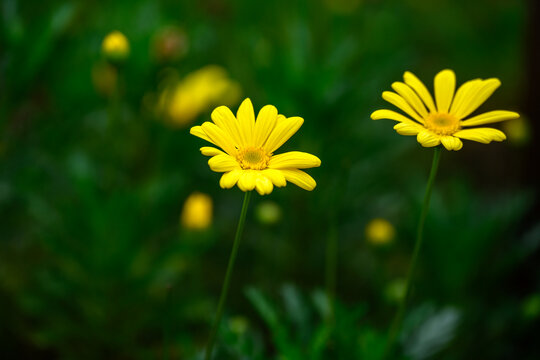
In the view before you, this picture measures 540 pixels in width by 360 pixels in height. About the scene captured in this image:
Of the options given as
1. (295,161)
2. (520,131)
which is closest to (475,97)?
(295,161)

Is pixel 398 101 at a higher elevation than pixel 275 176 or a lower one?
higher

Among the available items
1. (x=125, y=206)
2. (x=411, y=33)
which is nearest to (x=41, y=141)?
(x=125, y=206)

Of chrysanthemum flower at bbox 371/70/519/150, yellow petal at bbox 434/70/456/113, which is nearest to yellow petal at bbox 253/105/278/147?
chrysanthemum flower at bbox 371/70/519/150

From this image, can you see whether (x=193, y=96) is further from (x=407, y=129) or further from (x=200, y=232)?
(x=407, y=129)

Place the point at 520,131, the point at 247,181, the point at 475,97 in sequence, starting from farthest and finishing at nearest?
the point at 520,131
the point at 475,97
the point at 247,181

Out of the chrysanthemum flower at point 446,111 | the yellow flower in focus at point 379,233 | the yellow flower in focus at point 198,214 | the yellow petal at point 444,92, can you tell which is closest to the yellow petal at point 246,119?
the chrysanthemum flower at point 446,111

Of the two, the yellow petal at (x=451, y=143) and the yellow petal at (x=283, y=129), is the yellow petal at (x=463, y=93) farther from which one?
the yellow petal at (x=283, y=129)
